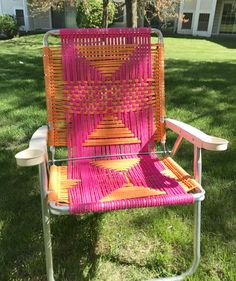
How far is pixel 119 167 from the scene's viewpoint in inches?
85.1

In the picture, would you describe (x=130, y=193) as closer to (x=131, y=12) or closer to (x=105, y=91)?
(x=105, y=91)

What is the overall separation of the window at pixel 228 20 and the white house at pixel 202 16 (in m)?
0.14

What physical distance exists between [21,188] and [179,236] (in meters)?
1.22

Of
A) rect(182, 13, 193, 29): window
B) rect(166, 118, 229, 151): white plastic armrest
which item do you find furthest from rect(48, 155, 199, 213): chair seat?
rect(182, 13, 193, 29): window

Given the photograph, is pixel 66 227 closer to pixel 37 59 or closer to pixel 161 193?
pixel 161 193

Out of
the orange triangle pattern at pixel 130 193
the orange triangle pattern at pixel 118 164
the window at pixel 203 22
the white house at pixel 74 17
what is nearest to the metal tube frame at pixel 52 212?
the orange triangle pattern at pixel 130 193

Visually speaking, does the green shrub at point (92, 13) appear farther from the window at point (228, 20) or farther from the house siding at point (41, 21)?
the window at point (228, 20)

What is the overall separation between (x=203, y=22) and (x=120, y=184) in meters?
20.7

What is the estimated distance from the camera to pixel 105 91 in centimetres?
233

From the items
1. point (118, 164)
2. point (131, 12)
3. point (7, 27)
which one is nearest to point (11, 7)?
point (7, 27)

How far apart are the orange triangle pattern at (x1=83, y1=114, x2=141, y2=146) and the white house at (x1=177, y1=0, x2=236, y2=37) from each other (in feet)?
62.7

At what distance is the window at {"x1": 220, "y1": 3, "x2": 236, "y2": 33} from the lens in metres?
21.6

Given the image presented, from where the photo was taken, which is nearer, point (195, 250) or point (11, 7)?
point (195, 250)

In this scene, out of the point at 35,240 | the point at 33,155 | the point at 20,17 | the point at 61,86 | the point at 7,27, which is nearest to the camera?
the point at 33,155
